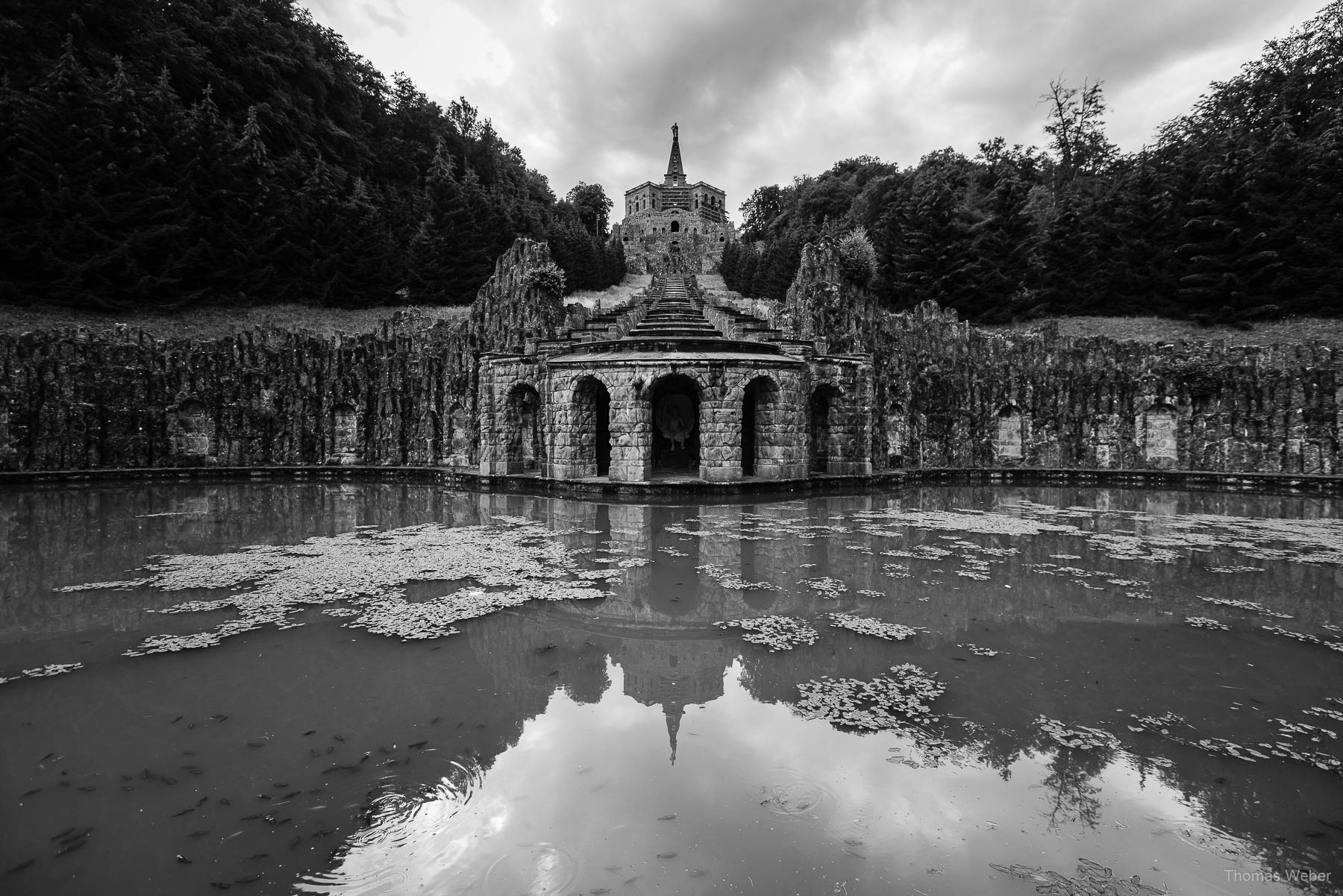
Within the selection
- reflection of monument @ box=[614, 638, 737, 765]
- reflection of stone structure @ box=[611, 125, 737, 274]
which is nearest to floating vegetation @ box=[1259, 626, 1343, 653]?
reflection of monument @ box=[614, 638, 737, 765]

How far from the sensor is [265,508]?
11.6 metres

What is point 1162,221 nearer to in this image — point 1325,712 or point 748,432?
point 748,432

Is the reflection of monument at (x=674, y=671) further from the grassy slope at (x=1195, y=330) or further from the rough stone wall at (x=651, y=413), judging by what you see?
the grassy slope at (x=1195, y=330)

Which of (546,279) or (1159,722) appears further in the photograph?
(546,279)

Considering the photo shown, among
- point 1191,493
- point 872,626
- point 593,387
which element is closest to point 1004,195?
point 1191,493

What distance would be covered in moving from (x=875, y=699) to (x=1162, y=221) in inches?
1307

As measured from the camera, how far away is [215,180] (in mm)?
28359

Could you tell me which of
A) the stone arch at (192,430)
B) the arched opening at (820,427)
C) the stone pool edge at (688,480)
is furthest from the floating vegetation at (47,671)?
the stone arch at (192,430)

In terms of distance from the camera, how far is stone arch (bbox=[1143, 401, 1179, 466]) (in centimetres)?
1675

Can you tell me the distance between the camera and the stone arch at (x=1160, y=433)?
55.0 feet

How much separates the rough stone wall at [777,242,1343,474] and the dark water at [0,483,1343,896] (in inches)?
425

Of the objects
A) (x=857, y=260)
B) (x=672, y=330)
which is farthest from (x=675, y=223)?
(x=672, y=330)

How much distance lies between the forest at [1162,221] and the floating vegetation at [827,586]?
27.3 metres

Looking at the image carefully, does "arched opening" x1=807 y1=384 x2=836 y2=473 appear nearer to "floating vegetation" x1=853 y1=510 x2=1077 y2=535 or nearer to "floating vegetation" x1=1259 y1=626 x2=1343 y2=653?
"floating vegetation" x1=853 y1=510 x2=1077 y2=535
